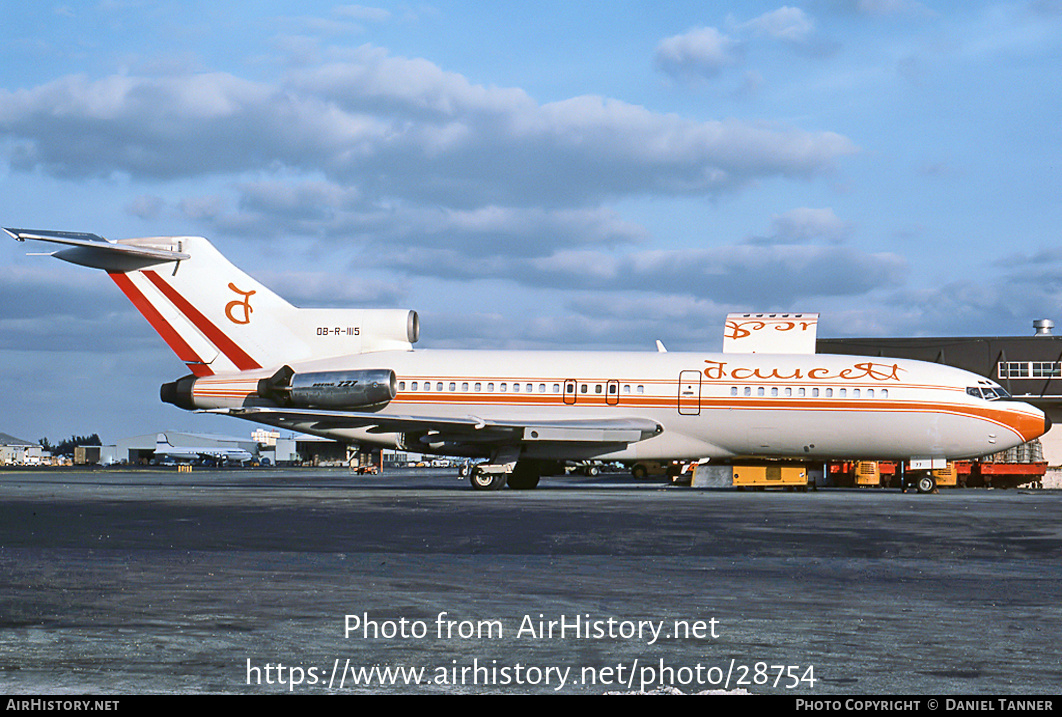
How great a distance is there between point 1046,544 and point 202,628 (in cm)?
1218

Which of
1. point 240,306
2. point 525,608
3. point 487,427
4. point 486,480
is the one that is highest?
point 240,306

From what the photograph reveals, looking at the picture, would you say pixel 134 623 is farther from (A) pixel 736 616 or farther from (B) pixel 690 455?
(B) pixel 690 455

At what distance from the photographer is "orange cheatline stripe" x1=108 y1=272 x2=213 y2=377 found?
36375 mm

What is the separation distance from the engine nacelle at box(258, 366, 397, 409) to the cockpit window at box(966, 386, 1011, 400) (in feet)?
63.5

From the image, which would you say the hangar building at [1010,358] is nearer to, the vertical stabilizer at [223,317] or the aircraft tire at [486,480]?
the aircraft tire at [486,480]

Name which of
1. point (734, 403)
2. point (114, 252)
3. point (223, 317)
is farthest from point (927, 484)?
point (114, 252)

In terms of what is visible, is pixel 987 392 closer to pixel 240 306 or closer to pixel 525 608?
pixel 240 306

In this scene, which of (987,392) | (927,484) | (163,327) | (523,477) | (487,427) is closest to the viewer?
(487,427)

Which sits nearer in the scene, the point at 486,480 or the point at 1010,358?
the point at 486,480

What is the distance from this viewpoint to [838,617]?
8102 mm

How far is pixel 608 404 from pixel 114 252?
59.4 feet

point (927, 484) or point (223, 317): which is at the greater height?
point (223, 317)

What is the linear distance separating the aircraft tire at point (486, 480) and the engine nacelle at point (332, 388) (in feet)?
12.9

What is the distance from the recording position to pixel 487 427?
107 ft
